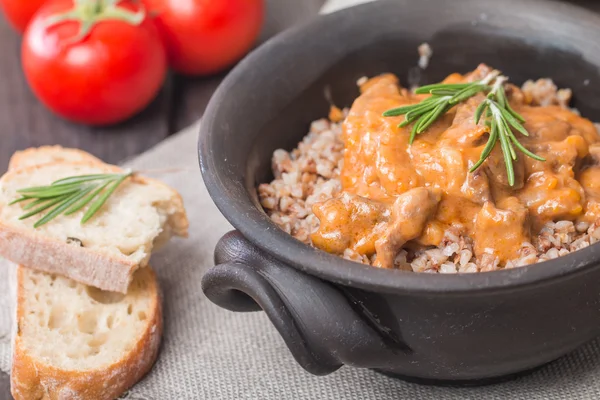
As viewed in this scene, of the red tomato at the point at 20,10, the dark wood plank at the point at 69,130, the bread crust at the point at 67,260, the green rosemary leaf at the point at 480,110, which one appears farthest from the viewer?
the red tomato at the point at 20,10

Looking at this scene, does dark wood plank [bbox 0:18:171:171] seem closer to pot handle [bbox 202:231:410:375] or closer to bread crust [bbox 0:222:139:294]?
bread crust [bbox 0:222:139:294]

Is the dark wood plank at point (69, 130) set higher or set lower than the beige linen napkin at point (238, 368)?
lower

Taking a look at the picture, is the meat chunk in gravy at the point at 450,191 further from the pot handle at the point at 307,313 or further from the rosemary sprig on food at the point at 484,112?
the pot handle at the point at 307,313

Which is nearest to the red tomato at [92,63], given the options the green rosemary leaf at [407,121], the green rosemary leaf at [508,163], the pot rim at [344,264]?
the pot rim at [344,264]

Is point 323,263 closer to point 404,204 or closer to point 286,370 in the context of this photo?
point 404,204

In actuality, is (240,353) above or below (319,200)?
below

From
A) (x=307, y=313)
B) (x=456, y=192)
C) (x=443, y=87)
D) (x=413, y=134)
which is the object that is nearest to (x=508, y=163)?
(x=456, y=192)

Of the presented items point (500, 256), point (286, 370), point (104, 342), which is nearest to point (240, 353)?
point (286, 370)
